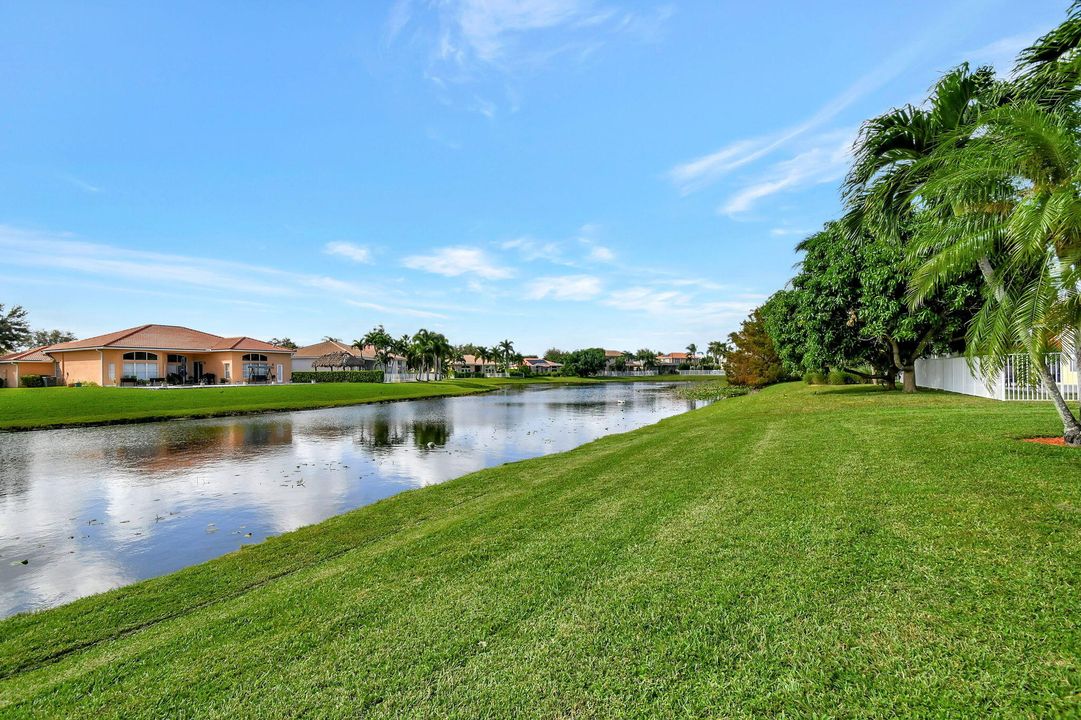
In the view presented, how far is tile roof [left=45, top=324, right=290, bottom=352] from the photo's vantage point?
50884 millimetres

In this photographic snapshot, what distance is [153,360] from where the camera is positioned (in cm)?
5319

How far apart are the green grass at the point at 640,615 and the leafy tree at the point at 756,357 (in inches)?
1623

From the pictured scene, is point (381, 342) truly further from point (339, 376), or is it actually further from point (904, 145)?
point (904, 145)

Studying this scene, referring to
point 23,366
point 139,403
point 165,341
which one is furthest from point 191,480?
point 23,366

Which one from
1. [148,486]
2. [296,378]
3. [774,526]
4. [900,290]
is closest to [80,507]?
[148,486]

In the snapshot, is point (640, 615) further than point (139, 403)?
No

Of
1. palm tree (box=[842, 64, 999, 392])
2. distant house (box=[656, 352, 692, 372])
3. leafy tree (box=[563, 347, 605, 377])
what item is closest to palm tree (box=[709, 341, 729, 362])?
distant house (box=[656, 352, 692, 372])

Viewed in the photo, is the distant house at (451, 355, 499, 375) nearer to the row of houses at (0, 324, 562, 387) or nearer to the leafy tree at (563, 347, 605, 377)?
the leafy tree at (563, 347, 605, 377)

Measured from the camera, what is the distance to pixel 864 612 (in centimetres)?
403

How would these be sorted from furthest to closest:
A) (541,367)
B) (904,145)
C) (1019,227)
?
(541,367) → (904,145) → (1019,227)

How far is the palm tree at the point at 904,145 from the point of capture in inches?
398

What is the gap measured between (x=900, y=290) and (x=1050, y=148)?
16.9m

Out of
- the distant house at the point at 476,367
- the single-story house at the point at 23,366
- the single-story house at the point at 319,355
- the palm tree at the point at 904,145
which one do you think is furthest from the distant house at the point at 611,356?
the palm tree at the point at 904,145

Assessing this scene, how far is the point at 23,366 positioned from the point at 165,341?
14.1m
